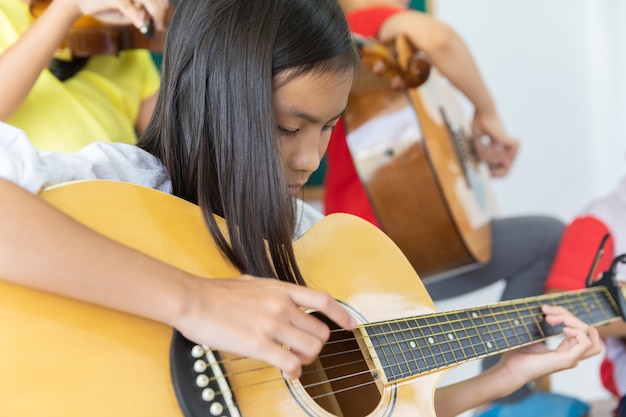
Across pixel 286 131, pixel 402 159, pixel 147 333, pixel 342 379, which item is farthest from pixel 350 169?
pixel 147 333

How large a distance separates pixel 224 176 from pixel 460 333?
1.05 feet

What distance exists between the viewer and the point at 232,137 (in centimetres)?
76

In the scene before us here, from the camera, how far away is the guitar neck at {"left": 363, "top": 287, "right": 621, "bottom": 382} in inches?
28.7

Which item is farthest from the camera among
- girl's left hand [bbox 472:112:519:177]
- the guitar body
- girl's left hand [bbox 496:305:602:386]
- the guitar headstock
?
girl's left hand [bbox 472:112:519:177]

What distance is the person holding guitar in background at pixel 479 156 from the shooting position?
1349 mm

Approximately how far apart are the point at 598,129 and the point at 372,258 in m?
2.18

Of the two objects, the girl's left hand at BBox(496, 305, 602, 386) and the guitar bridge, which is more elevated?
the guitar bridge

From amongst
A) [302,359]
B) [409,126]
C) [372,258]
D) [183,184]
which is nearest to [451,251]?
[409,126]

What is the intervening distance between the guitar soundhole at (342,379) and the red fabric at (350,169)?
24.4 inches

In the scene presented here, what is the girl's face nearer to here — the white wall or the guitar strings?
the guitar strings

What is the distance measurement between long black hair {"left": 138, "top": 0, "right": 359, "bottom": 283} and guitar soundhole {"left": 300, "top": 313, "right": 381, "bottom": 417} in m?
0.08

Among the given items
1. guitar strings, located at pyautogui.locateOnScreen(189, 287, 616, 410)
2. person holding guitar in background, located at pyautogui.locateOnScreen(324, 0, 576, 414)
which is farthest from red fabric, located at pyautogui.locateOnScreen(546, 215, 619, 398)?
guitar strings, located at pyautogui.locateOnScreen(189, 287, 616, 410)

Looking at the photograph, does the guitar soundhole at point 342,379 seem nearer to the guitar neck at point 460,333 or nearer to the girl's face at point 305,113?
the guitar neck at point 460,333

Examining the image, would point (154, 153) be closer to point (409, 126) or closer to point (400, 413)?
point (400, 413)
